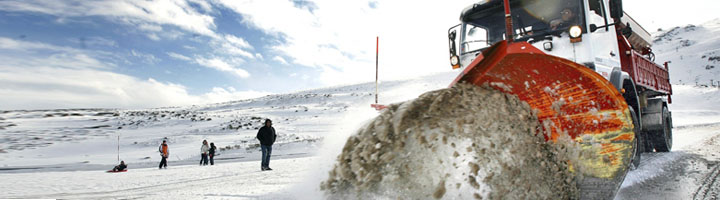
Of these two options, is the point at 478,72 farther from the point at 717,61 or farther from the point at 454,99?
the point at 717,61

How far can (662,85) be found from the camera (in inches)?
287

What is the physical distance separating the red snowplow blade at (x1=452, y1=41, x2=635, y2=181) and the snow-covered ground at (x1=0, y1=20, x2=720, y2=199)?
576mm

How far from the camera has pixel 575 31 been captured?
3.95m

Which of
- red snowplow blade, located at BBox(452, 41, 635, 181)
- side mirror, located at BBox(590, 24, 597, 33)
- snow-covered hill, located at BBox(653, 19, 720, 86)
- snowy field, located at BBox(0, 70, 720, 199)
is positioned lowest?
snowy field, located at BBox(0, 70, 720, 199)

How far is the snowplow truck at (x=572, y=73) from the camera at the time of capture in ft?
9.53

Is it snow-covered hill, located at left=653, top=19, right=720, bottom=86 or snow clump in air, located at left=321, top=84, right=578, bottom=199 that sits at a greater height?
snow-covered hill, located at left=653, top=19, right=720, bottom=86

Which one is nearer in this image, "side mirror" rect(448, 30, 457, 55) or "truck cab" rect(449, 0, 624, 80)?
"truck cab" rect(449, 0, 624, 80)

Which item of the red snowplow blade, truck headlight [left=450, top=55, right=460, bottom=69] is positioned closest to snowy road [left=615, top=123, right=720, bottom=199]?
the red snowplow blade

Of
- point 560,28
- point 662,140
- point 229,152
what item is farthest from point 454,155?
point 229,152

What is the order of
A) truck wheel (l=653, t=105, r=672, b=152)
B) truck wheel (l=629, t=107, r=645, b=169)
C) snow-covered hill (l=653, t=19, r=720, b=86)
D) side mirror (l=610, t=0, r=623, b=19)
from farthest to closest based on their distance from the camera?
snow-covered hill (l=653, t=19, r=720, b=86) < truck wheel (l=653, t=105, r=672, b=152) < side mirror (l=610, t=0, r=623, b=19) < truck wheel (l=629, t=107, r=645, b=169)

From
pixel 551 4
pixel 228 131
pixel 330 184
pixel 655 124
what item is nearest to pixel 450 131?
pixel 330 184

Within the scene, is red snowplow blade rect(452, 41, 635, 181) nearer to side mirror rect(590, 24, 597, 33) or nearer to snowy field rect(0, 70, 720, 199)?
snowy field rect(0, 70, 720, 199)

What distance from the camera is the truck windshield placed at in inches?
169

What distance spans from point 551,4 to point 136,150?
22048 mm
